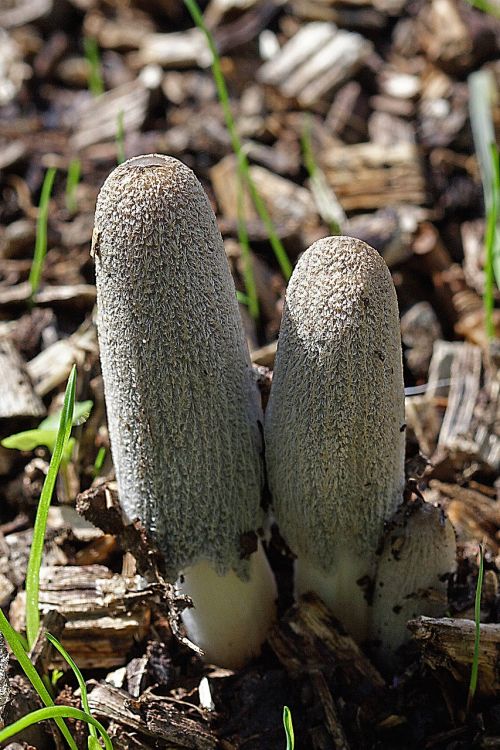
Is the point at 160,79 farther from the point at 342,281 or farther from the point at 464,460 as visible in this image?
the point at 342,281

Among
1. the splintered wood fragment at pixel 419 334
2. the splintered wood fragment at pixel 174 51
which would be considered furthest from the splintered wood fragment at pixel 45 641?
the splintered wood fragment at pixel 174 51

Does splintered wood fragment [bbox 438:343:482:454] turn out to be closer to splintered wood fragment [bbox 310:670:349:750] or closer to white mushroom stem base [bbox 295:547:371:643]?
white mushroom stem base [bbox 295:547:371:643]

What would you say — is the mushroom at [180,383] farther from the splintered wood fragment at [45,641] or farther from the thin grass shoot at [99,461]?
the thin grass shoot at [99,461]

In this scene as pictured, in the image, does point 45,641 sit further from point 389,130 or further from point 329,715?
point 389,130

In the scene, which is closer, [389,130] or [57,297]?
[57,297]

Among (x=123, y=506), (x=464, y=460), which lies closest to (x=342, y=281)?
(x=123, y=506)

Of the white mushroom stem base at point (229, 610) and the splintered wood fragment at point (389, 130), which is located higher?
the splintered wood fragment at point (389, 130)

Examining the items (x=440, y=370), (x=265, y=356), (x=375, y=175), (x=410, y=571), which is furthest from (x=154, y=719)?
(x=375, y=175)
